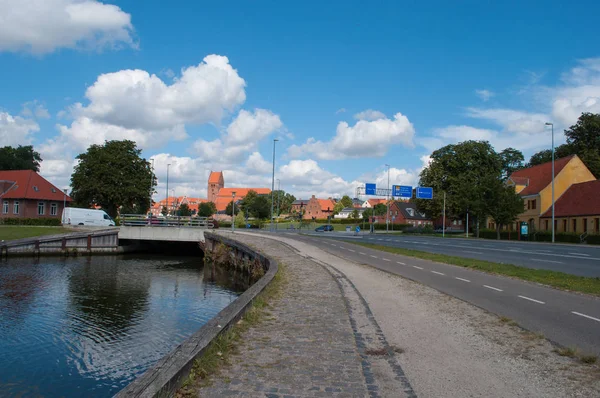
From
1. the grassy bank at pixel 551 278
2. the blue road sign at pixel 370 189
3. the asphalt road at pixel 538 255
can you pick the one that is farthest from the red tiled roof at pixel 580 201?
the grassy bank at pixel 551 278

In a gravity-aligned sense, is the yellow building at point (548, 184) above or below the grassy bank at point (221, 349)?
above

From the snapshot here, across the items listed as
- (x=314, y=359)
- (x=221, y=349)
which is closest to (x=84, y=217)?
(x=221, y=349)

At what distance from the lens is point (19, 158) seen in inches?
3044

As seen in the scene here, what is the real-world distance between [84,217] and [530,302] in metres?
49.1

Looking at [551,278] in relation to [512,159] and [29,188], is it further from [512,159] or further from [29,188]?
[512,159]

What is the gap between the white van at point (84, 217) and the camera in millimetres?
49156

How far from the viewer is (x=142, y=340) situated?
11406 millimetres

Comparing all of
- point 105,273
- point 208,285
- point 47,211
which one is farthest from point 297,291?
point 47,211

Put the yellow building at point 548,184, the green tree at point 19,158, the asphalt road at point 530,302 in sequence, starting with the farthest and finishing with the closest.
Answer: the green tree at point 19,158 → the yellow building at point 548,184 → the asphalt road at point 530,302

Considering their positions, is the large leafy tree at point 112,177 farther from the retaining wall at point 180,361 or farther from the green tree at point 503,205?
the retaining wall at point 180,361

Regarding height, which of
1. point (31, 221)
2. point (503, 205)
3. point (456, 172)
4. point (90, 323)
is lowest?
point (90, 323)

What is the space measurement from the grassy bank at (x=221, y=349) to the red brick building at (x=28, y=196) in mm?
59927

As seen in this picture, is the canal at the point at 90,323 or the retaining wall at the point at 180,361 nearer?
the retaining wall at the point at 180,361

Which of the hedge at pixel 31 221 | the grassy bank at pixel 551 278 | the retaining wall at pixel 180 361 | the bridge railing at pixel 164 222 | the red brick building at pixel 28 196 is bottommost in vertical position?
the retaining wall at pixel 180 361
